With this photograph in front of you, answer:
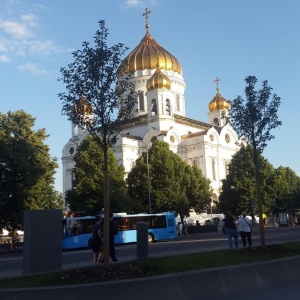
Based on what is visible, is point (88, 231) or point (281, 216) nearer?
point (88, 231)

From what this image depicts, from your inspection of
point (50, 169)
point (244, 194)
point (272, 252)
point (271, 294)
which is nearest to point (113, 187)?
point (50, 169)

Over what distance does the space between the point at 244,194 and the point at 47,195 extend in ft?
89.0

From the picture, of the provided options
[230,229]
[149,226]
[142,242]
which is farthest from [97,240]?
[149,226]

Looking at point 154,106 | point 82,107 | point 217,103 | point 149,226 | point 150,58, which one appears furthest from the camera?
point 217,103

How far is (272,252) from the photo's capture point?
1305 centimetres

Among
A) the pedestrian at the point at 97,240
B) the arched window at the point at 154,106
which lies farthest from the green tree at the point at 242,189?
the pedestrian at the point at 97,240

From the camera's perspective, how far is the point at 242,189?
5791 centimetres

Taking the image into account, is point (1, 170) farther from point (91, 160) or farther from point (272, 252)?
point (272, 252)

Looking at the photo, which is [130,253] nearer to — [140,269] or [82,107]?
[82,107]

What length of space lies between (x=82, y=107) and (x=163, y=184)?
42.5 m

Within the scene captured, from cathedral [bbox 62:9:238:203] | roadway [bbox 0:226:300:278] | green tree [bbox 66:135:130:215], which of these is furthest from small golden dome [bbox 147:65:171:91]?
roadway [bbox 0:226:300:278]

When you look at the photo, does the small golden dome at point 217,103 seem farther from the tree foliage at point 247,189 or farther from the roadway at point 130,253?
the roadway at point 130,253

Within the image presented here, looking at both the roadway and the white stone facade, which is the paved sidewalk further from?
the white stone facade

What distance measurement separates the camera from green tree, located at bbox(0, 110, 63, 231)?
37.4 metres
